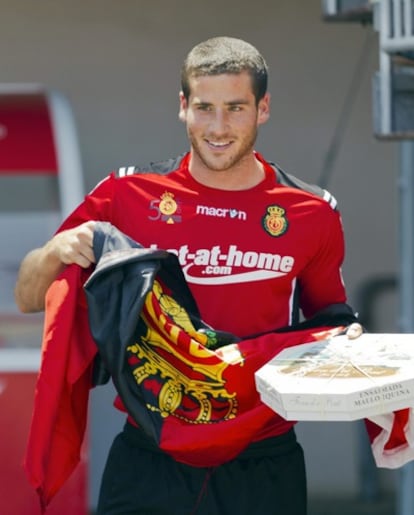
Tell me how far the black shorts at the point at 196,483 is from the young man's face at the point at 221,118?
736 mm

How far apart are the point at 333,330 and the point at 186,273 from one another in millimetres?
402

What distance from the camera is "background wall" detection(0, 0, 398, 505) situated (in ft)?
21.8

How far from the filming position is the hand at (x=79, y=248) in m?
3.58

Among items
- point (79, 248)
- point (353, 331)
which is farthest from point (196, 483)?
point (79, 248)

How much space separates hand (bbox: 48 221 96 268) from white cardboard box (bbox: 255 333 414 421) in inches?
20.2

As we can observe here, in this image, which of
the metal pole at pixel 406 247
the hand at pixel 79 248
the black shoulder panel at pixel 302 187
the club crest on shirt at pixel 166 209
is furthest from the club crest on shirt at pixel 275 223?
the metal pole at pixel 406 247

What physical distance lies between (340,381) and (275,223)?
0.58m

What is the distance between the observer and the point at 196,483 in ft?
12.1

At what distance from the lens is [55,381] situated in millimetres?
3516

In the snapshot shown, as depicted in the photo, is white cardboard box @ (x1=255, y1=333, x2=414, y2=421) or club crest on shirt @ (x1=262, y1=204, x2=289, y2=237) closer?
white cardboard box @ (x1=255, y1=333, x2=414, y2=421)

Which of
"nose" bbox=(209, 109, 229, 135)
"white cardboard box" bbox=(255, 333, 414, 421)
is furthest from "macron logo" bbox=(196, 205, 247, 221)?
"white cardboard box" bbox=(255, 333, 414, 421)

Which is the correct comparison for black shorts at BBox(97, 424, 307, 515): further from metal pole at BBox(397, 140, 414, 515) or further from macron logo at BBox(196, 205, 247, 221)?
metal pole at BBox(397, 140, 414, 515)

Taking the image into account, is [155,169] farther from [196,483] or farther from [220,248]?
[196,483]

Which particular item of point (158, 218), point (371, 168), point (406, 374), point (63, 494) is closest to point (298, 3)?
point (371, 168)
